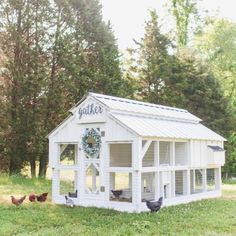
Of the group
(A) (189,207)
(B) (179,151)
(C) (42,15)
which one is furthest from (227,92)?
(A) (189,207)

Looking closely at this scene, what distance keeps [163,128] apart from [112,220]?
5.73 meters

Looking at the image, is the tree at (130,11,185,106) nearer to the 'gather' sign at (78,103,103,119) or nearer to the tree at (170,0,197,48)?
the tree at (170,0,197,48)

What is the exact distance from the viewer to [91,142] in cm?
1772

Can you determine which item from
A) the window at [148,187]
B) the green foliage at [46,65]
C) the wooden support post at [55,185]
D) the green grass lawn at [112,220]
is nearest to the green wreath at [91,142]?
the wooden support post at [55,185]

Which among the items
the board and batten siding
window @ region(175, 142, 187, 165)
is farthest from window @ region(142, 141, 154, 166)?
the board and batten siding

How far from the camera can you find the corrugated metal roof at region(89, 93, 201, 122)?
58.6 ft

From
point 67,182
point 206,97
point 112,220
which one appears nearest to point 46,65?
point 67,182

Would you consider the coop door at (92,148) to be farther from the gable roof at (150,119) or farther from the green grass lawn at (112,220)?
the green grass lawn at (112,220)

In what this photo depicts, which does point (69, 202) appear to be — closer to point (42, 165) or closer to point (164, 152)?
point (164, 152)

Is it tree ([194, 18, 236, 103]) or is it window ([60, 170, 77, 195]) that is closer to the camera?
window ([60, 170, 77, 195])

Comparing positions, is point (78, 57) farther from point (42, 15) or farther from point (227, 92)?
point (227, 92)

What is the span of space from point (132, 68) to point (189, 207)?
21.1m

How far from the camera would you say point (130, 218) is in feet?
48.4

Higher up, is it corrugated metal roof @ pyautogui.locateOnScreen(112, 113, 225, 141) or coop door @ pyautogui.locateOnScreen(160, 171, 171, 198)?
corrugated metal roof @ pyautogui.locateOnScreen(112, 113, 225, 141)
